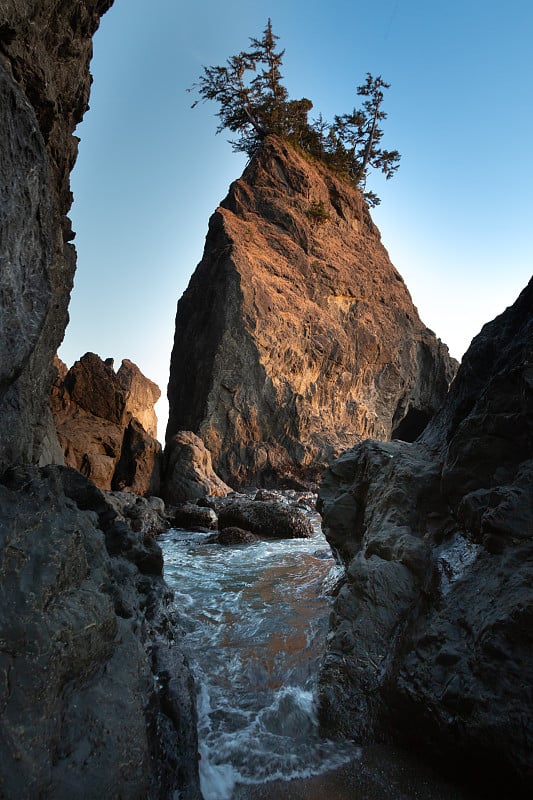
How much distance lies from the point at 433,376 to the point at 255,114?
2034cm

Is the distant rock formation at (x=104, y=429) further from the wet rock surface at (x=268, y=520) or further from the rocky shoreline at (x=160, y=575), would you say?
the rocky shoreline at (x=160, y=575)

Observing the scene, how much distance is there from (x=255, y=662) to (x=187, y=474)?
12.2 metres

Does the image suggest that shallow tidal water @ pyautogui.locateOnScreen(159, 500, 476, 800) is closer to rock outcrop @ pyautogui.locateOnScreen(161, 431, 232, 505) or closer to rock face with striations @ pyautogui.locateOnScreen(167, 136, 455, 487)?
rock outcrop @ pyautogui.locateOnScreen(161, 431, 232, 505)

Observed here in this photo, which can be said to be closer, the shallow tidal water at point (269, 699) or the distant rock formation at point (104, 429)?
the shallow tidal water at point (269, 699)

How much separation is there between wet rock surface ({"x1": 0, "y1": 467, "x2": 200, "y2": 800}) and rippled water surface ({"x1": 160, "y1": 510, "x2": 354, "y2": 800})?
358mm

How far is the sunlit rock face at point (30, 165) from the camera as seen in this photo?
2.72 meters

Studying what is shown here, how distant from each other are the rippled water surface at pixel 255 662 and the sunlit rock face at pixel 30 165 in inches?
91.3

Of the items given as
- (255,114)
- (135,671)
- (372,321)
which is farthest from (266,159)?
(135,671)

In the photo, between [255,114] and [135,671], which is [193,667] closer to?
[135,671]

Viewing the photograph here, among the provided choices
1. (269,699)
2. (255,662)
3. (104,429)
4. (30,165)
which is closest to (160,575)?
(255,662)

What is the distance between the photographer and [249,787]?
2.38 m

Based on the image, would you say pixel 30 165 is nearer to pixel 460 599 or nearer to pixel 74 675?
pixel 74 675

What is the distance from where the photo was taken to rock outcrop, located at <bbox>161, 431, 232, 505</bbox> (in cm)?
1541

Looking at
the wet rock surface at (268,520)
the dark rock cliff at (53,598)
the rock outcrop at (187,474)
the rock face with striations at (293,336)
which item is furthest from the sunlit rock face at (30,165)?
the rock face with striations at (293,336)
